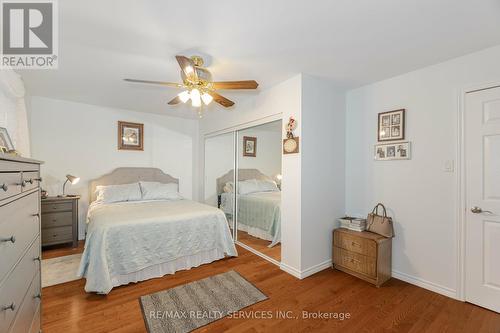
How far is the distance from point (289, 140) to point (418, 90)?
4.92ft

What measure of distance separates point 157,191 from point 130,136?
1236 mm

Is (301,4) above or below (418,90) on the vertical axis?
above

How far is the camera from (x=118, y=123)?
4094mm

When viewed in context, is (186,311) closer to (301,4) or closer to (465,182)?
(301,4)

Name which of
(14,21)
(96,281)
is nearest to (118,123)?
(14,21)

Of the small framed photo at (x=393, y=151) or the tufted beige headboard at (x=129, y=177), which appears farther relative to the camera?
the tufted beige headboard at (x=129, y=177)

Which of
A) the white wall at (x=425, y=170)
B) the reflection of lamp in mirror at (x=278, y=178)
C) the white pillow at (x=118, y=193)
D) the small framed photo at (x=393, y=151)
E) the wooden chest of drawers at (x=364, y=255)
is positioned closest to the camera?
the white wall at (x=425, y=170)

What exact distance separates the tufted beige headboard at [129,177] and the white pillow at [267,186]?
1.99 meters

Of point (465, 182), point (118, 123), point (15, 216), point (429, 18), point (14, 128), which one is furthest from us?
point (118, 123)

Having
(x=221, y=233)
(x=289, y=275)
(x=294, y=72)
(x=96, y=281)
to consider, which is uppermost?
(x=294, y=72)

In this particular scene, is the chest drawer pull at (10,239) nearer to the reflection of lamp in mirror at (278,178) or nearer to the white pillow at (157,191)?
the reflection of lamp in mirror at (278,178)

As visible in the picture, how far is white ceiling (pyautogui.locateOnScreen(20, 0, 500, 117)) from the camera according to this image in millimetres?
1525

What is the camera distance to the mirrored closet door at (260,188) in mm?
3150

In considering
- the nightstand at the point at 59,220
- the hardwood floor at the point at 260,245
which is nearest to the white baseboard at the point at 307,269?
the hardwood floor at the point at 260,245
